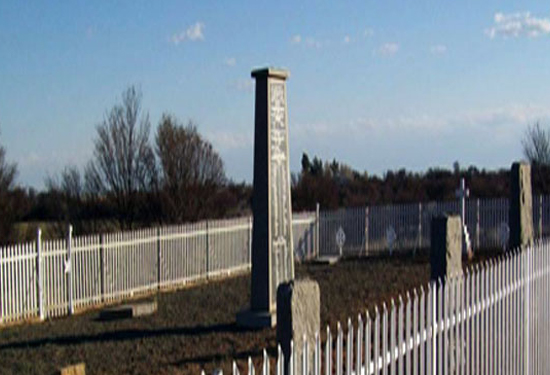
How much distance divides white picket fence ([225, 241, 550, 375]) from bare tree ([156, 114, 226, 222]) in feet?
70.7

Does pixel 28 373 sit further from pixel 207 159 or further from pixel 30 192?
pixel 30 192

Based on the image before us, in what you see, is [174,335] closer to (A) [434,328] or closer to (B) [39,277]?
(B) [39,277]

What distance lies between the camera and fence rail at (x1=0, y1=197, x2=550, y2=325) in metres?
16.4

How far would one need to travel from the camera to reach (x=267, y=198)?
13641mm

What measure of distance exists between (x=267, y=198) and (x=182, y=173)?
1707 cm

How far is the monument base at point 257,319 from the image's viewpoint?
1341 centimetres

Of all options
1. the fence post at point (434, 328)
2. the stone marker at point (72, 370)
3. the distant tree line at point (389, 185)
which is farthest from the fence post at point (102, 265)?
the distant tree line at point (389, 185)

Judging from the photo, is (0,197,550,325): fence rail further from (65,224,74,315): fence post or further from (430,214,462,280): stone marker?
(430,214,462,280): stone marker

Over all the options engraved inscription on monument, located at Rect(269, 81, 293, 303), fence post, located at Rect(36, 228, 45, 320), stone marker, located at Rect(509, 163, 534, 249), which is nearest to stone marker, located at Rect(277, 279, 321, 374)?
stone marker, located at Rect(509, 163, 534, 249)

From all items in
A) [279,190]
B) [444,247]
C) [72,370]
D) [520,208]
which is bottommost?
[72,370]

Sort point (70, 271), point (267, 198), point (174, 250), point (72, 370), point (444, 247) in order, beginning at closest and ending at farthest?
point (72, 370) → point (444, 247) → point (267, 198) → point (70, 271) → point (174, 250)

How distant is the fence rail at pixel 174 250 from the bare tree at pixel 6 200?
29.6 feet

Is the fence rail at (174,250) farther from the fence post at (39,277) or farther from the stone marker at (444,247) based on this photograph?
the stone marker at (444,247)

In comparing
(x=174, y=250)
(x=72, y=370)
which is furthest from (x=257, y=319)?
(x=72, y=370)
